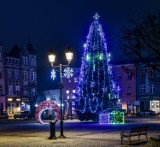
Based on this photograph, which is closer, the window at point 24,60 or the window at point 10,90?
the window at point 10,90

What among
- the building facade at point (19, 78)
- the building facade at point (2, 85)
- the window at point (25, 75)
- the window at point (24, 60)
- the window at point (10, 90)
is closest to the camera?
the building facade at point (2, 85)

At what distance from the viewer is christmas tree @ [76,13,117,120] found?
57.8 metres

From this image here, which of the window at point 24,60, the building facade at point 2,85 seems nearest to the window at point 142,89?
the window at point 24,60

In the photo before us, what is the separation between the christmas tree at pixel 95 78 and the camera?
57.8 m

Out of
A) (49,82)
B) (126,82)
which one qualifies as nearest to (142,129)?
(126,82)

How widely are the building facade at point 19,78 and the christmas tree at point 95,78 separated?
110 ft

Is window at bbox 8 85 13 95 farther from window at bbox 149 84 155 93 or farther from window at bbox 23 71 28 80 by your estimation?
window at bbox 149 84 155 93

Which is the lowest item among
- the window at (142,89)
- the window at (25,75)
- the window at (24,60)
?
the window at (142,89)

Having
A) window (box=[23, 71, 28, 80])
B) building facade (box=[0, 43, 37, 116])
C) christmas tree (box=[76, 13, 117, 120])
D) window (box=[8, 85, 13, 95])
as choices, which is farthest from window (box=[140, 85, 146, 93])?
christmas tree (box=[76, 13, 117, 120])

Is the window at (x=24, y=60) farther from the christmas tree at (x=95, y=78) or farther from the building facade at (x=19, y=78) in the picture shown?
the christmas tree at (x=95, y=78)

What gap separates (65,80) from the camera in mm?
104750

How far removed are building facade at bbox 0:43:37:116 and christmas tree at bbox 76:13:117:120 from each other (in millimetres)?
Result: 33593

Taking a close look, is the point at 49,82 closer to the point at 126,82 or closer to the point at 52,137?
the point at 126,82

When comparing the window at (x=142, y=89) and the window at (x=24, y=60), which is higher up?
the window at (x=24, y=60)
